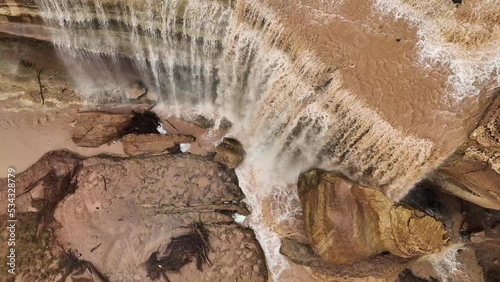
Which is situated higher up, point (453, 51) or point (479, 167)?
point (453, 51)

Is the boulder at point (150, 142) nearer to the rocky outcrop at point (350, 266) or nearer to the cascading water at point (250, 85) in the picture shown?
the cascading water at point (250, 85)

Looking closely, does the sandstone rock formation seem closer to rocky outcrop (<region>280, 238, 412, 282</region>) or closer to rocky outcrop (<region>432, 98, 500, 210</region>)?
rocky outcrop (<region>280, 238, 412, 282</region>)

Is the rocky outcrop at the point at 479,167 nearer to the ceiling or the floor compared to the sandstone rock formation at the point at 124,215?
nearer to the ceiling

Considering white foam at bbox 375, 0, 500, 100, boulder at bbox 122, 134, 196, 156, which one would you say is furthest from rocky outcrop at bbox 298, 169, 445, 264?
boulder at bbox 122, 134, 196, 156

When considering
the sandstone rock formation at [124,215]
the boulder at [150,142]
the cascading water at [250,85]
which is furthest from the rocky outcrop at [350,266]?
the boulder at [150,142]

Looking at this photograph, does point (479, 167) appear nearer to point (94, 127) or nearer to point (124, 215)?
point (124, 215)

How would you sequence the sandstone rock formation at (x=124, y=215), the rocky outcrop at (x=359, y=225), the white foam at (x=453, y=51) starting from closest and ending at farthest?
the white foam at (x=453, y=51) → the rocky outcrop at (x=359, y=225) → the sandstone rock formation at (x=124, y=215)

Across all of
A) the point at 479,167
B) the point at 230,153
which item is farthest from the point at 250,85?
the point at 479,167

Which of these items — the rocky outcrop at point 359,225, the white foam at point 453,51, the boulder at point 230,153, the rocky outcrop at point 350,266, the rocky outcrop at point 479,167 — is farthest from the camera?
the boulder at point 230,153
